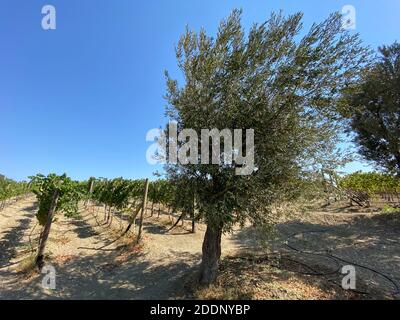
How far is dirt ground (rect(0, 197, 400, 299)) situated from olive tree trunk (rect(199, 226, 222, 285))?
638 millimetres

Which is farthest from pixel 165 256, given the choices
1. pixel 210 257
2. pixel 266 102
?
pixel 266 102

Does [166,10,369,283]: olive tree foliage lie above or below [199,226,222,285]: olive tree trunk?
above

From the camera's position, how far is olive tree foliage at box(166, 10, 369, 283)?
7.21 metres

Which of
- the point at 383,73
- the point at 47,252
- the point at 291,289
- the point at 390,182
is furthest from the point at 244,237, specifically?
the point at 390,182

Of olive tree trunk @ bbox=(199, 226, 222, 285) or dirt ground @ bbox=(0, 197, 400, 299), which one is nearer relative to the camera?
olive tree trunk @ bbox=(199, 226, 222, 285)

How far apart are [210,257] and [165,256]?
3.68 m

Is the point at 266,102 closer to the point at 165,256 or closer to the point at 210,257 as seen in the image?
the point at 210,257

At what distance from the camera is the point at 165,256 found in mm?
11023

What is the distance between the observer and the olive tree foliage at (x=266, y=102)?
721 centimetres

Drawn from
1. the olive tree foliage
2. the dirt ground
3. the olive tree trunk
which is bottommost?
the dirt ground

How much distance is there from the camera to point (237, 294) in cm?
708

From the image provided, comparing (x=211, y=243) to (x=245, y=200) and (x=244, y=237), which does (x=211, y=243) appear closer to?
(x=245, y=200)

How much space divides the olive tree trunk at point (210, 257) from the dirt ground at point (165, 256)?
2.09 feet

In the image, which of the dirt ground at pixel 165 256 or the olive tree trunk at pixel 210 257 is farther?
the dirt ground at pixel 165 256
